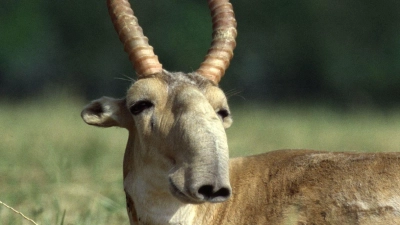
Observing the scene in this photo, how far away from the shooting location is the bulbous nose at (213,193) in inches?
307

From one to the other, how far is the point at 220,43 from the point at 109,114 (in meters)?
1.43

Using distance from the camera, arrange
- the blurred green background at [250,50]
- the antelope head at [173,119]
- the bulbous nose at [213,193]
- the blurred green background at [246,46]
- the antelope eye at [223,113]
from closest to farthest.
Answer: the bulbous nose at [213,193]
the antelope head at [173,119]
the antelope eye at [223,113]
the blurred green background at [250,50]
the blurred green background at [246,46]

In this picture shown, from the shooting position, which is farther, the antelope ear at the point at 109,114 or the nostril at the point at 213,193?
the antelope ear at the point at 109,114

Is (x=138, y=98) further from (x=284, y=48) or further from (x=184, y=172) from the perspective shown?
(x=284, y=48)

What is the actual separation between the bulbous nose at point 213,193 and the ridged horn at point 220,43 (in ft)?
6.28

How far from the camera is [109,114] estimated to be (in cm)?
947

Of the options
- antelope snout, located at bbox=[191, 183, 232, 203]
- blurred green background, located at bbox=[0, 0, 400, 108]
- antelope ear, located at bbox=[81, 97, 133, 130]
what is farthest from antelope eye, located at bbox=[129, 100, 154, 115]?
blurred green background, located at bbox=[0, 0, 400, 108]

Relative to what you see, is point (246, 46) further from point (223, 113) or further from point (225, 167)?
Result: point (225, 167)

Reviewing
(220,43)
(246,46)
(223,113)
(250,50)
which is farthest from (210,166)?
(250,50)

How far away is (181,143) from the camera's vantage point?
8336mm

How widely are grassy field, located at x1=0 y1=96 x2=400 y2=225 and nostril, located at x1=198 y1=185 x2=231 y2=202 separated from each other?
244 centimetres

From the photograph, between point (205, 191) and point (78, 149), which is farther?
point (78, 149)

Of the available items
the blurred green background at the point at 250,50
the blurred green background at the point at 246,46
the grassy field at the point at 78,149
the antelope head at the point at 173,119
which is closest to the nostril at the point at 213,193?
the antelope head at the point at 173,119

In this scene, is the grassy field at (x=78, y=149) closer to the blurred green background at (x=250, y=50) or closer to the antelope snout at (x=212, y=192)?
the antelope snout at (x=212, y=192)
